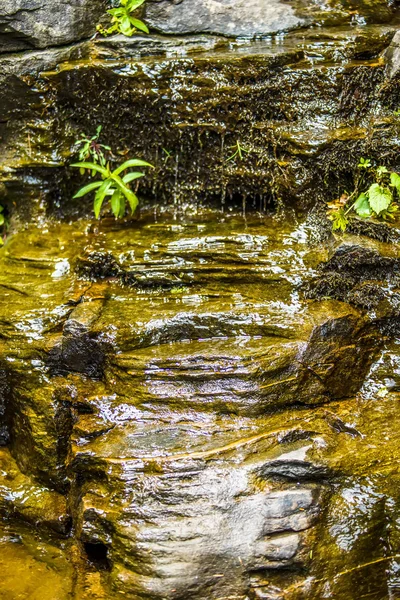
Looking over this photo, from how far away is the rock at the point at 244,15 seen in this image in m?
5.74

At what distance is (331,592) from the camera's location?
3.29 meters

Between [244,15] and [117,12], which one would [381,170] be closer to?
[244,15]

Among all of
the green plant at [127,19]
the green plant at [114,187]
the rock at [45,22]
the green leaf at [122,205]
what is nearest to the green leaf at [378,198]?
the green plant at [114,187]

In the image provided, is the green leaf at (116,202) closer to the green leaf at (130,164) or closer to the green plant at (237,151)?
the green leaf at (130,164)

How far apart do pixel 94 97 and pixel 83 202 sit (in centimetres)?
102

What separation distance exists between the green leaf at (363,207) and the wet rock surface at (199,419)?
0.98 feet

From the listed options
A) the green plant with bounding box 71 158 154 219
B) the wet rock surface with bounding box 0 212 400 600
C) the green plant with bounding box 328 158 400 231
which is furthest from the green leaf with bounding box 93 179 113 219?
the green plant with bounding box 328 158 400 231

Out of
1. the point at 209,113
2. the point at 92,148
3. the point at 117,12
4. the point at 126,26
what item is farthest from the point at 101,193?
the point at 117,12

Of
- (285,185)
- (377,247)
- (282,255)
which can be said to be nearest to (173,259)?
(282,255)

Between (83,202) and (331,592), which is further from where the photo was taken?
(83,202)

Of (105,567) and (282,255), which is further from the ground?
(282,255)

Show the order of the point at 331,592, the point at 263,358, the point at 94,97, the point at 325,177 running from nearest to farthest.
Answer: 1. the point at 331,592
2. the point at 263,358
3. the point at 325,177
4. the point at 94,97

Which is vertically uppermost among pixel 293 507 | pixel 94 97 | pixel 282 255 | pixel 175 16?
pixel 175 16

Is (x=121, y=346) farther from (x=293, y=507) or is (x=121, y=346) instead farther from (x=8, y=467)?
(x=293, y=507)
